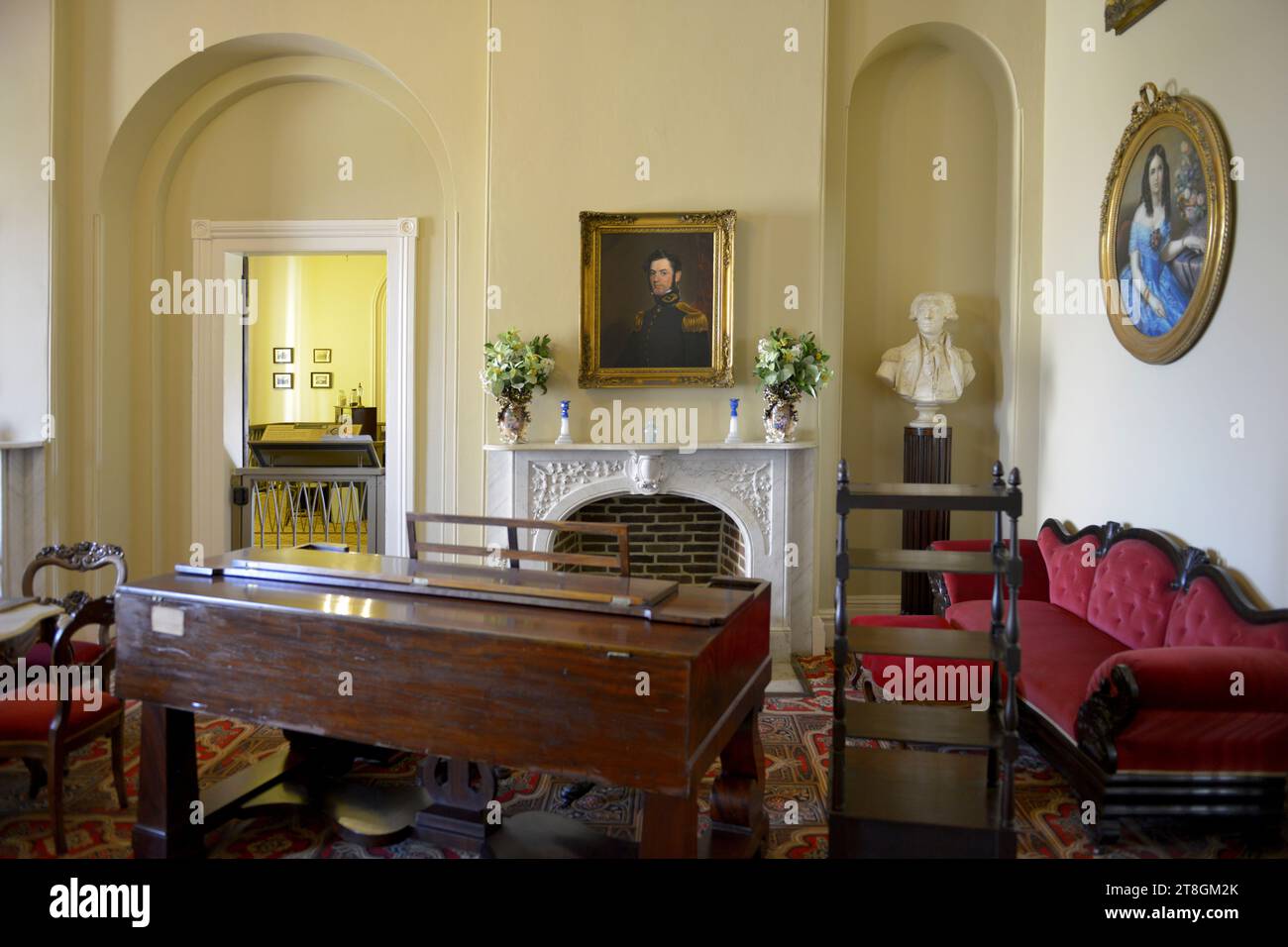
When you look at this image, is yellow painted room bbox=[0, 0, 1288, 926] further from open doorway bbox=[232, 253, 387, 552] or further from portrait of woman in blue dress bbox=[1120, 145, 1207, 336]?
open doorway bbox=[232, 253, 387, 552]

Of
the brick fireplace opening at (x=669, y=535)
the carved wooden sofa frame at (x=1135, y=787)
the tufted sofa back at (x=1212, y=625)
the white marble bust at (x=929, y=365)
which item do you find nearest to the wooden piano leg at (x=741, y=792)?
the carved wooden sofa frame at (x=1135, y=787)

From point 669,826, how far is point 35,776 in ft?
9.13

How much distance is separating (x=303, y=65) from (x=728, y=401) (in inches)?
147

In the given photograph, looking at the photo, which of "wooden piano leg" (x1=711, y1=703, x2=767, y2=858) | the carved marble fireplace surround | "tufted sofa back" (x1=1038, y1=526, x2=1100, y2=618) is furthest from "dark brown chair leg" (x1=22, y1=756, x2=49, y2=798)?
"tufted sofa back" (x1=1038, y1=526, x2=1100, y2=618)

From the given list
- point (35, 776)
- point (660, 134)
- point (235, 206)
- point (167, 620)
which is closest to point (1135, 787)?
point (167, 620)

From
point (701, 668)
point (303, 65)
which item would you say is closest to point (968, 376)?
point (701, 668)

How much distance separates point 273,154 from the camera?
653 cm

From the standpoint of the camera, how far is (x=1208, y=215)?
4.17 meters

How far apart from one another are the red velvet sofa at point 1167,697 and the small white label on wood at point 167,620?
2.92 m

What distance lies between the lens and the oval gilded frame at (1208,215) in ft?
13.4

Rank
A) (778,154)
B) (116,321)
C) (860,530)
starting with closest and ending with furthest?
(778,154) < (116,321) < (860,530)

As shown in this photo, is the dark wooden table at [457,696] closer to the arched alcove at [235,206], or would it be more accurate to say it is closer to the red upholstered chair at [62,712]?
the red upholstered chair at [62,712]

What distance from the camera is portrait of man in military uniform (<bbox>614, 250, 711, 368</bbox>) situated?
591cm
